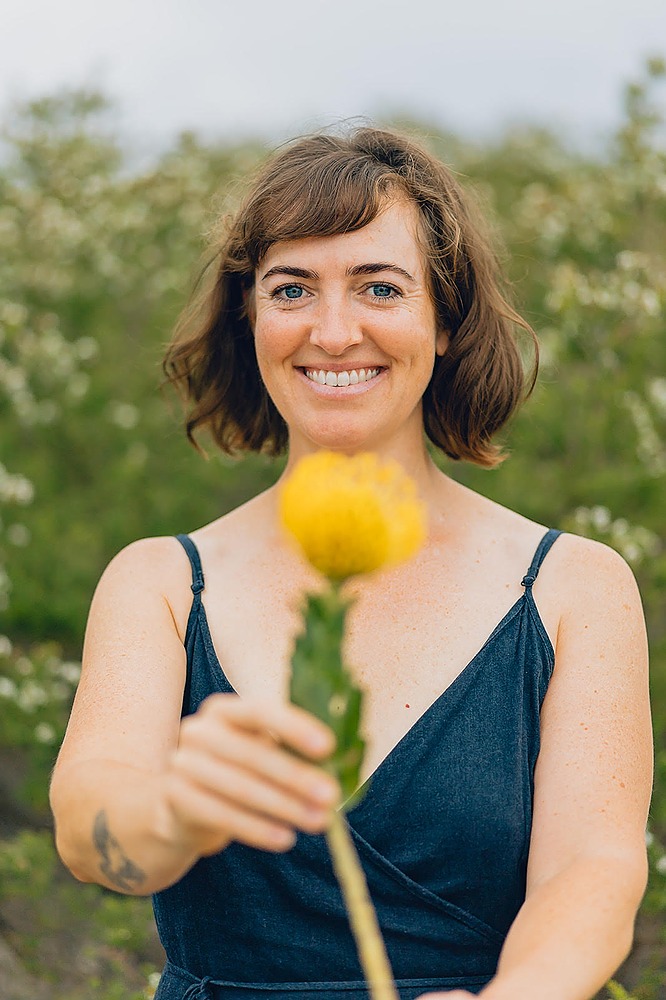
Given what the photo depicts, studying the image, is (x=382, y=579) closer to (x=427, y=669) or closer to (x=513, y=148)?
(x=427, y=669)

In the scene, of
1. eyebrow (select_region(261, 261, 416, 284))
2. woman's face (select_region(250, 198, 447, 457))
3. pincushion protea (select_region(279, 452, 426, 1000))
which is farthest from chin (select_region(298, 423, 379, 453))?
pincushion protea (select_region(279, 452, 426, 1000))

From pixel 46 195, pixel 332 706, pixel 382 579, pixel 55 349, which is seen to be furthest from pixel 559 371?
pixel 332 706

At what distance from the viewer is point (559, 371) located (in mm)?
5039

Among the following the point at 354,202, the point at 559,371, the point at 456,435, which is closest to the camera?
the point at 354,202

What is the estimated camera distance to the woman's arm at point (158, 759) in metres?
0.96

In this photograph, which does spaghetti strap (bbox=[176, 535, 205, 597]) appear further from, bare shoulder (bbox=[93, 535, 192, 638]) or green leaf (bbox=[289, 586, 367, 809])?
green leaf (bbox=[289, 586, 367, 809])

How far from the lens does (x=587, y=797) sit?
1.93 m

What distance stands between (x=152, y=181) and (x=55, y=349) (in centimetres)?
151

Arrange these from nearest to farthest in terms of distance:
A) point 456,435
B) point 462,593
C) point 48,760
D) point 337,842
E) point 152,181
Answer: point 337,842 < point 462,593 < point 456,435 < point 48,760 < point 152,181

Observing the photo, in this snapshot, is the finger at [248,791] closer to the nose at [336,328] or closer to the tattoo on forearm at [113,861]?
the tattoo on forearm at [113,861]

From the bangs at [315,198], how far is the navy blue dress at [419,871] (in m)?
0.85

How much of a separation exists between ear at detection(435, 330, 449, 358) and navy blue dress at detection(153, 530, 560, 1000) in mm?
657

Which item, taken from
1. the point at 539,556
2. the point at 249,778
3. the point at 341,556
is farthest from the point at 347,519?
the point at 539,556

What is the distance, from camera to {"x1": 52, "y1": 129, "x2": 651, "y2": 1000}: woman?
2.04 meters
